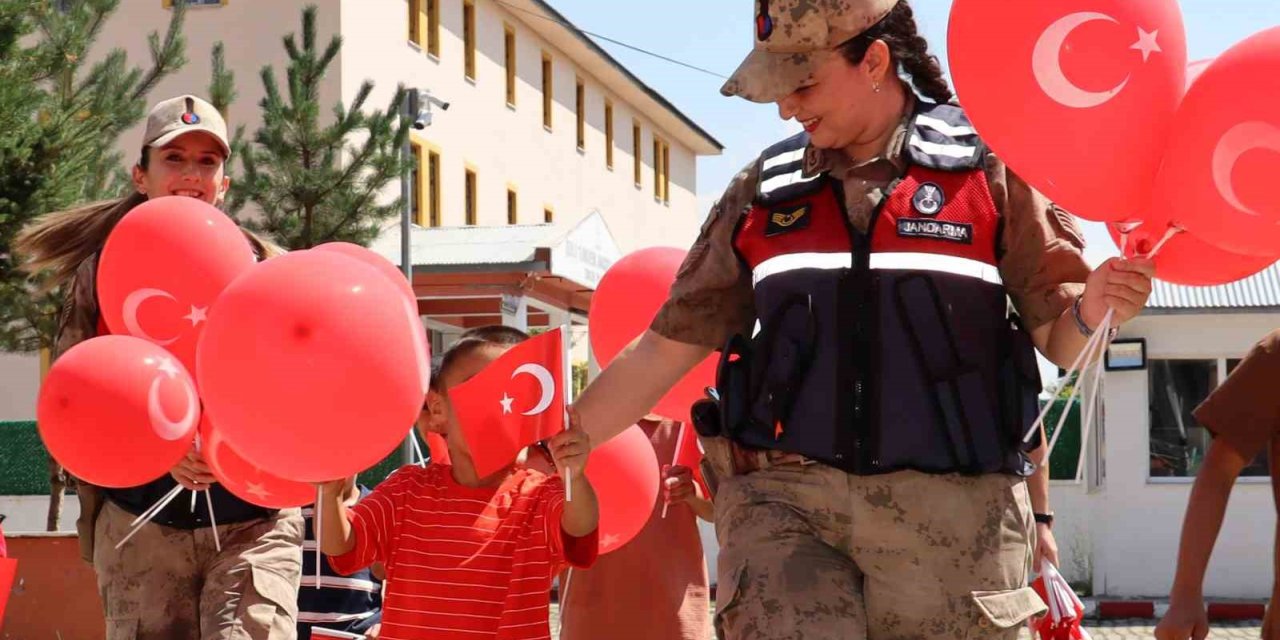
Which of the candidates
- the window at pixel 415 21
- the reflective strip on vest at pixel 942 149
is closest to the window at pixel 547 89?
the window at pixel 415 21

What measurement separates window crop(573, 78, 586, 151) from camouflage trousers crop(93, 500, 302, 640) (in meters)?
43.9

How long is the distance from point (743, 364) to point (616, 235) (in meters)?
49.1

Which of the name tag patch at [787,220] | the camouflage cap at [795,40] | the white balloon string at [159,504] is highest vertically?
the camouflage cap at [795,40]

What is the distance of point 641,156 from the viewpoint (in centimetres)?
5572

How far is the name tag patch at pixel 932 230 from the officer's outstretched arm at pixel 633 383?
69 cm

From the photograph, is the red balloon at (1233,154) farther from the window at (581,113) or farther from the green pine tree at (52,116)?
the window at (581,113)

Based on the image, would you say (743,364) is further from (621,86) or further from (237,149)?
(621,86)

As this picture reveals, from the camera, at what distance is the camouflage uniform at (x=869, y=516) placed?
12.4ft

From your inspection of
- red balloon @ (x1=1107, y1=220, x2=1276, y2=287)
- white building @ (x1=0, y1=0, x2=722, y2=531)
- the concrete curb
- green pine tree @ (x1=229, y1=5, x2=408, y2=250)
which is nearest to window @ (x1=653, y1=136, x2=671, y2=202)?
white building @ (x1=0, y1=0, x2=722, y2=531)

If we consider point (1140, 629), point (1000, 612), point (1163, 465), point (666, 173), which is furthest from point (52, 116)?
point (666, 173)

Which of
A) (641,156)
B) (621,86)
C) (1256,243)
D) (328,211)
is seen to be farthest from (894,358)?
(641,156)

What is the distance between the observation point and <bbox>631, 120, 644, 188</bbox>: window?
5478 centimetres

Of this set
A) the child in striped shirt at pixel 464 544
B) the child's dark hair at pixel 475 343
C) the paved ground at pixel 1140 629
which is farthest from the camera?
the paved ground at pixel 1140 629

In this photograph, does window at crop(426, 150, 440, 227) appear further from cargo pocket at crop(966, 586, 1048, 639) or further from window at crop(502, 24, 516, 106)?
cargo pocket at crop(966, 586, 1048, 639)
